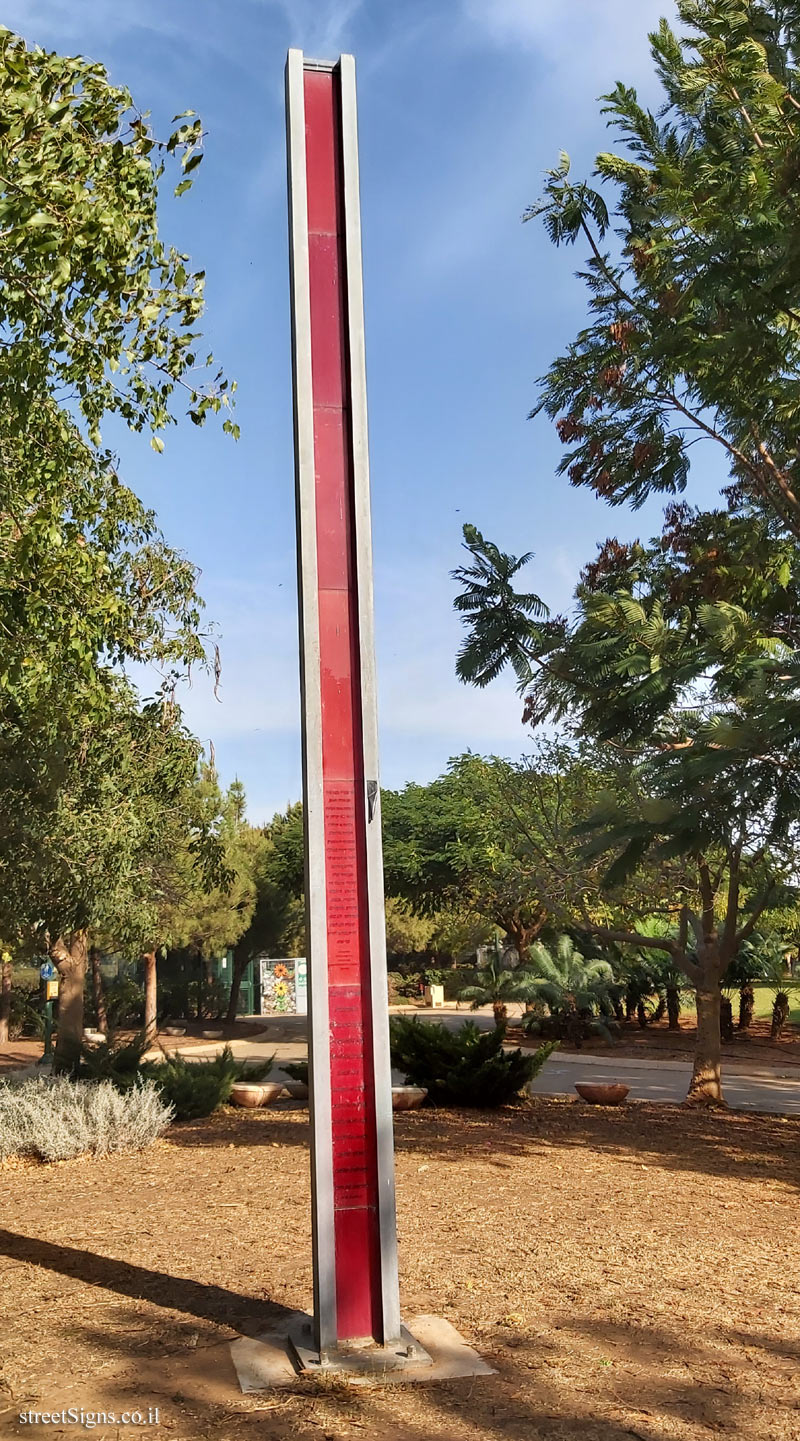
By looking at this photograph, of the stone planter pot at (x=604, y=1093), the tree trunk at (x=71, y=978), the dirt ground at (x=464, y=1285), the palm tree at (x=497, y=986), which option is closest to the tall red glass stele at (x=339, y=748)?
the dirt ground at (x=464, y=1285)

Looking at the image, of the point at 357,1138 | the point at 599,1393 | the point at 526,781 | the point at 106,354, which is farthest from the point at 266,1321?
the point at 526,781

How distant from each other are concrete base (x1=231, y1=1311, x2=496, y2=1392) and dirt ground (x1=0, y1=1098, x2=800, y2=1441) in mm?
86

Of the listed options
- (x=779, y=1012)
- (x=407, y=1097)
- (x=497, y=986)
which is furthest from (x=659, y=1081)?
(x=497, y=986)

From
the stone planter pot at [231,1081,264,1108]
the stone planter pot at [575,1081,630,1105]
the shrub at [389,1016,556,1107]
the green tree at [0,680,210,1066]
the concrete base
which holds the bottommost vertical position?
the concrete base

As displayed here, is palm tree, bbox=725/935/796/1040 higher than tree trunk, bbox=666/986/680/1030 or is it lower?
higher

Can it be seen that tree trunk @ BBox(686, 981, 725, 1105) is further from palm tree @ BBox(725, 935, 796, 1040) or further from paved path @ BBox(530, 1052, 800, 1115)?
palm tree @ BBox(725, 935, 796, 1040)

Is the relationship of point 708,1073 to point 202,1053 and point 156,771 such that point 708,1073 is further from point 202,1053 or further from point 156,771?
point 202,1053

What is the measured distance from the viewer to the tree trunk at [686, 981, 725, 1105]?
41.2 feet

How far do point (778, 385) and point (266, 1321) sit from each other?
7038mm

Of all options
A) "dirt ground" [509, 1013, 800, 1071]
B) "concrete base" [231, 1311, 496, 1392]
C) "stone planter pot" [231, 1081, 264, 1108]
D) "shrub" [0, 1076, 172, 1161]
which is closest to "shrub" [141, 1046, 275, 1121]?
"stone planter pot" [231, 1081, 264, 1108]

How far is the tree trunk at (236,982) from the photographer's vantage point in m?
A: 33.0

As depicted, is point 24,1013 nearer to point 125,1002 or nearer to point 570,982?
point 125,1002

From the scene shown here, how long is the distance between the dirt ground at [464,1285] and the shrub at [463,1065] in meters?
1.60

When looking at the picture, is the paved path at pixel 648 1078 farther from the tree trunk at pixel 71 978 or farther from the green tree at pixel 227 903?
the green tree at pixel 227 903
